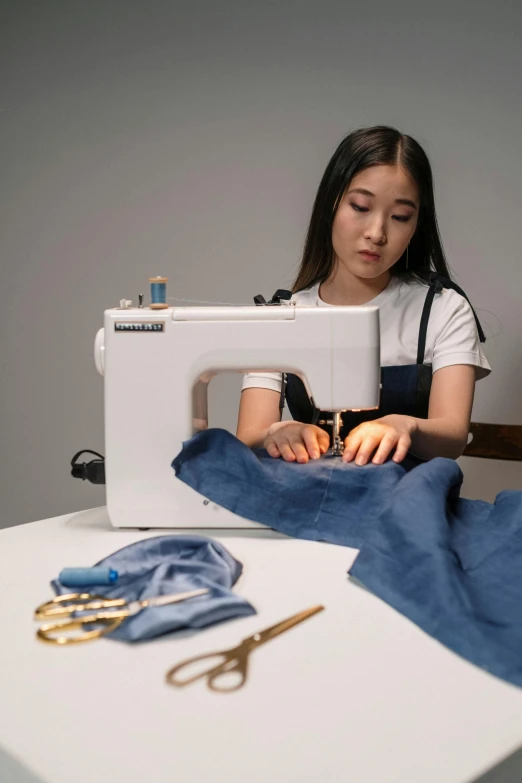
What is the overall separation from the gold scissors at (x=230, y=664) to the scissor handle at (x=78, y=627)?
0.10 m

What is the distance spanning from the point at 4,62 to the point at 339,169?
5.48 feet

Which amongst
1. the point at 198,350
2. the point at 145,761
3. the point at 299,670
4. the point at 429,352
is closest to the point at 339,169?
the point at 429,352

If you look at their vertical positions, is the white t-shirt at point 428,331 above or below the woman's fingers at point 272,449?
above

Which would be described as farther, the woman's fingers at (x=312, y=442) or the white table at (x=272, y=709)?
the woman's fingers at (x=312, y=442)

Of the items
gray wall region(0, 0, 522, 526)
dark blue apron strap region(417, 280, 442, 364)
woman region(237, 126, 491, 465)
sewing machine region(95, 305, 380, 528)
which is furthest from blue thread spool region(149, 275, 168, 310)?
gray wall region(0, 0, 522, 526)

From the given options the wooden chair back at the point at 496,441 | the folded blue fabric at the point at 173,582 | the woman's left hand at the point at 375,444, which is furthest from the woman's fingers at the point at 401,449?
the wooden chair back at the point at 496,441

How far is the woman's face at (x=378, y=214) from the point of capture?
5.33 ft

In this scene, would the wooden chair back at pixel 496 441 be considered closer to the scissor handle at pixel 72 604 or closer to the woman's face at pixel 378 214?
the woman's face at pixel 378 214

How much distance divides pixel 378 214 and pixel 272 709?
45.3 inches

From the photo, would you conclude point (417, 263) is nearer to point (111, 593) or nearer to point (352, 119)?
point (352, 119)

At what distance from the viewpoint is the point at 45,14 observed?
2703 millimetres

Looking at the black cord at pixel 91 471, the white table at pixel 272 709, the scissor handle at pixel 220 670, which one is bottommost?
the white table at pixel 272 709

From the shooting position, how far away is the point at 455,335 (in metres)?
1.71

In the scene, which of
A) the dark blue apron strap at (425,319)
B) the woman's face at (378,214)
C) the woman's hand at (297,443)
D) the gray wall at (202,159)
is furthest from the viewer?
the gray wall at (202,159)
